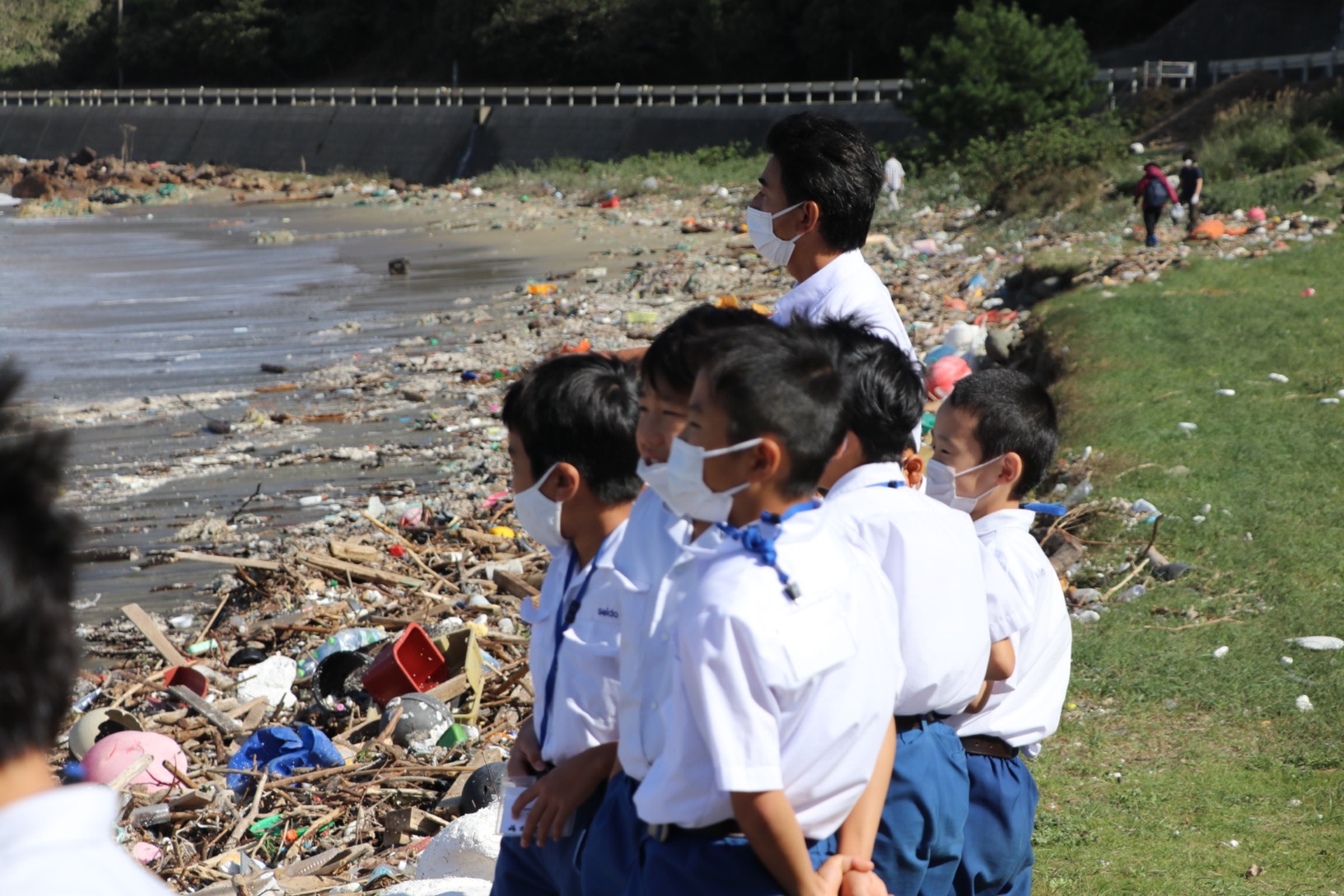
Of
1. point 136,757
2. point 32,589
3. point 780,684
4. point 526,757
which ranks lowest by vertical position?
point 136,757

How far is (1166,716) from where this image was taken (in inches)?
188

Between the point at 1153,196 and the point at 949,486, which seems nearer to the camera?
the point at 949,486

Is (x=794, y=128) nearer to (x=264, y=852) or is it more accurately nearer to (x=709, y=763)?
(x=709, y=763)

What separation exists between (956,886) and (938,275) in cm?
1362

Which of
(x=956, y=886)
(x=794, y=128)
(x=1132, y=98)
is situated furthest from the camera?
(x=1132, y=98)

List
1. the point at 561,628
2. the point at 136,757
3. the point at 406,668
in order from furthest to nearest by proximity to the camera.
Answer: the point at 406,668 → the point at 136,757 → the point at 561,628

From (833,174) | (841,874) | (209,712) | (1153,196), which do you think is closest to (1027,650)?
(841,874)

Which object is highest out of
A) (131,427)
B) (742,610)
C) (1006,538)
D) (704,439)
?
(704,439)

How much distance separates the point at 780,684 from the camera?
5.83ft

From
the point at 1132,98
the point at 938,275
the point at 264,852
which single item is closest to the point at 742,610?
the point at 264,852

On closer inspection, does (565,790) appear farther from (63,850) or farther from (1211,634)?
(1211,634)

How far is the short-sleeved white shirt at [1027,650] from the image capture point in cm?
259

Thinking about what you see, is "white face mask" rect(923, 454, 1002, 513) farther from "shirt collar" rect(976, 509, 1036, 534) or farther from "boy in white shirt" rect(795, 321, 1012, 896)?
"boy in white shirt" rect(795, 321, 1012, 896)

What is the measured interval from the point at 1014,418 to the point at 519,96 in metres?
47.8
